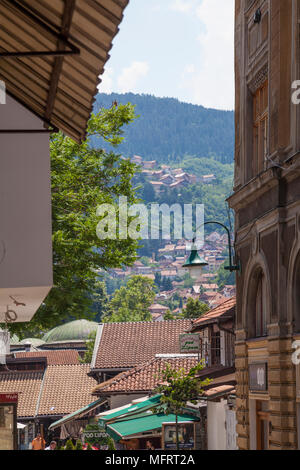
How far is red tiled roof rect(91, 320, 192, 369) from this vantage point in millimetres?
58753

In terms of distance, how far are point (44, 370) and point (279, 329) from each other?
54.8 meters

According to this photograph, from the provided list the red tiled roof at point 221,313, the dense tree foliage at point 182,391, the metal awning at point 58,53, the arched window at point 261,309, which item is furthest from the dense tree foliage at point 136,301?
the metal awning at point 58,53

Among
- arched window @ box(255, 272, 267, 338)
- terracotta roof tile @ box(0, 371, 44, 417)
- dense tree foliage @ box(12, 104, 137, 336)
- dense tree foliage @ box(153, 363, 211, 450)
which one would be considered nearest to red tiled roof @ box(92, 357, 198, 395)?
dense tree foliage @ box(153, 363, 211, 450)

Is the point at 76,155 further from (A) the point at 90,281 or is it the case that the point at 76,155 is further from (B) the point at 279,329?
(B) the point at 279,329

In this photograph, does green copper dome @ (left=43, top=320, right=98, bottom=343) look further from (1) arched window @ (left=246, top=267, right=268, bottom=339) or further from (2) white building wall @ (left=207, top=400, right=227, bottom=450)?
(1) arched window @ (left=246, top=267, right=268, bottom=339)

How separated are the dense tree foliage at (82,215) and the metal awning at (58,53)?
1004cm

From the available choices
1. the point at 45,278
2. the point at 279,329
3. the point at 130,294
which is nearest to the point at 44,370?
the point at 279,329

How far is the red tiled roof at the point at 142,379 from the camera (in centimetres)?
4566

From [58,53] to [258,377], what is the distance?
432 inches

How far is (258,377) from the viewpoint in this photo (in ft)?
62.8

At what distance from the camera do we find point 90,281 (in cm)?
2481

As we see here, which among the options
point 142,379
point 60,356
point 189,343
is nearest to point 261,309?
point 189,343

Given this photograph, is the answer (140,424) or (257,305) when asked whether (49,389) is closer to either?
(140,424)
